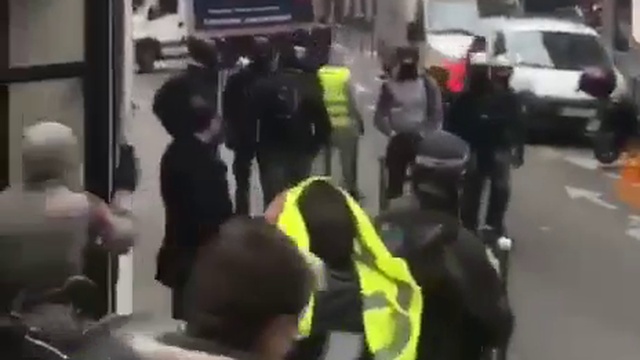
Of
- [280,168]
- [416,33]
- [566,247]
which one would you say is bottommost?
[566,247]

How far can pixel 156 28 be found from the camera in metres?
4.19

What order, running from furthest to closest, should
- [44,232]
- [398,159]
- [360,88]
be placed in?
1. [360,88]
2. [398,159]
3. [44,232]

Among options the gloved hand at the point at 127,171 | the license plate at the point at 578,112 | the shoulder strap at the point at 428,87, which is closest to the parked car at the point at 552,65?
the license plate at the point at 578,112

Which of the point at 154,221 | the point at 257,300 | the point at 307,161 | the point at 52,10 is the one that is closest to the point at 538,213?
the point at 307,161

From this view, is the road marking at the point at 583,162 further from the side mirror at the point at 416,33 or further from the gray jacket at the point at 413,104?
the side mirror at the point at 416,33

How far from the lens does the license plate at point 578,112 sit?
445cm

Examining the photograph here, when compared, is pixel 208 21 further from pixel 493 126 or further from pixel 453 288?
pixel 453 288

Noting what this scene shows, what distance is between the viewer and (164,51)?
437 cm

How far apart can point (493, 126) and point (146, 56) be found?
1.11m

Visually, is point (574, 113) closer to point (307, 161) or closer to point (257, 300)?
point (307, 161)

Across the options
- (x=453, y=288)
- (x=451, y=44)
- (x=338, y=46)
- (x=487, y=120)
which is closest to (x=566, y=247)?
(x=487, y=120)

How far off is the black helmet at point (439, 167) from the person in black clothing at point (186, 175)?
0.82 m

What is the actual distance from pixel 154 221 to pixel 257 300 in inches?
97.6

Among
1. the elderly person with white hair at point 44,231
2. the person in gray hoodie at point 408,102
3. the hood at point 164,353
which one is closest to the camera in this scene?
the hood at point 164,353
